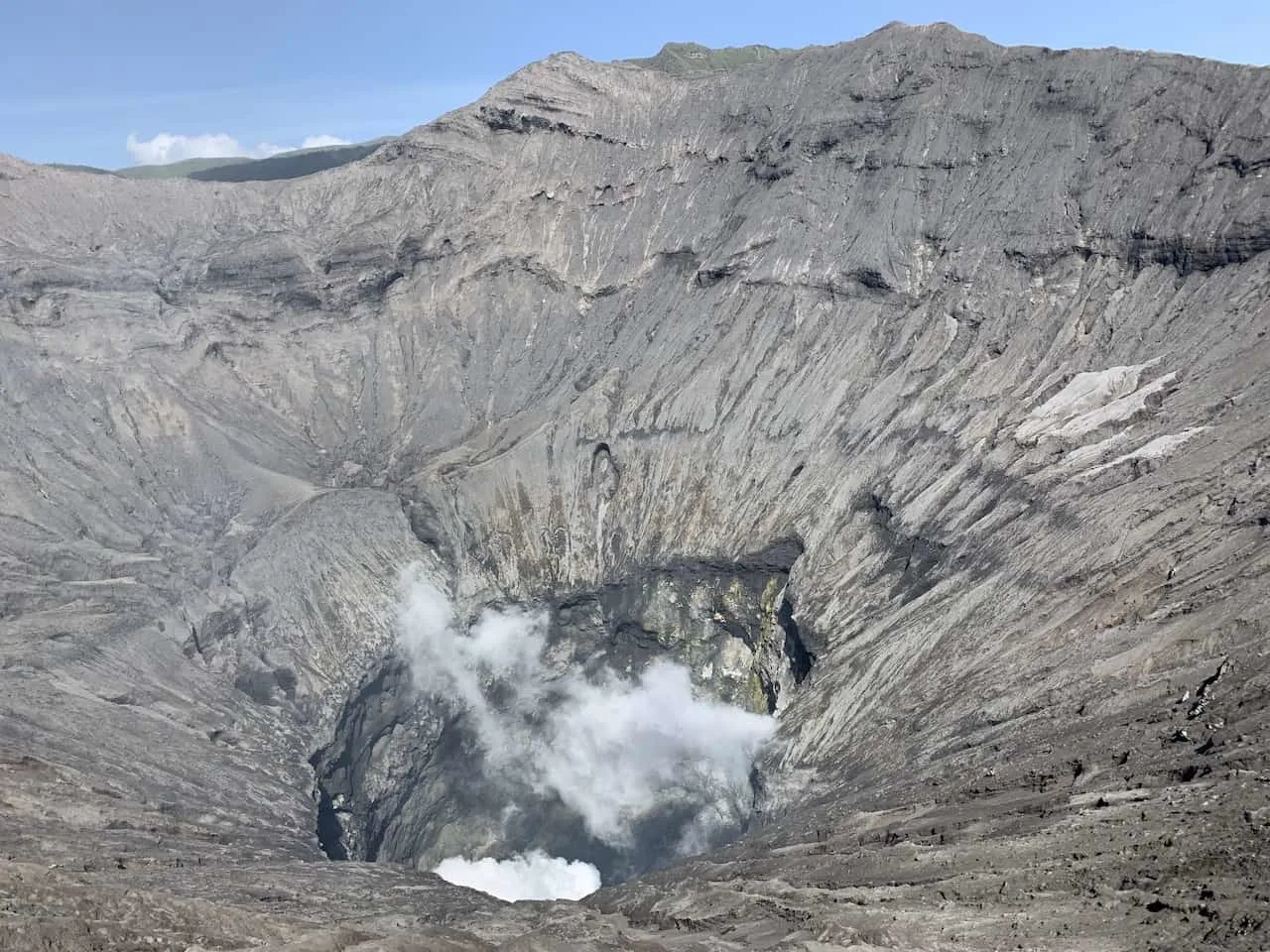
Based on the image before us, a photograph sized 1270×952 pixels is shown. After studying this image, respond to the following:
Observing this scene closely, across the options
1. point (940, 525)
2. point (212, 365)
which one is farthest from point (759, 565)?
point (212, 365)

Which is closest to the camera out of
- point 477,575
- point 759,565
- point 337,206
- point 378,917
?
point 378,917

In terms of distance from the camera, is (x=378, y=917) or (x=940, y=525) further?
(x=940, y=525)

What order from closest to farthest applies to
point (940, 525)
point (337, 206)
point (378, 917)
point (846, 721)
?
1. point (378, 917)
2. point (846, 721)
3. point (940, 525)
4. point (337, 206)

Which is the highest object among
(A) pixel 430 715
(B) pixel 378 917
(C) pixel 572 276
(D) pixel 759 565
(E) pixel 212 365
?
(C) pixel 572 276

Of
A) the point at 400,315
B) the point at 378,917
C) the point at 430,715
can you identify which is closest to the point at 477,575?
the point at 430,715

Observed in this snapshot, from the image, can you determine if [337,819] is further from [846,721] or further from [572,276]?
[572,276]

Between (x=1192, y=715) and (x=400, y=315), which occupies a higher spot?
(x=400, y=315)
